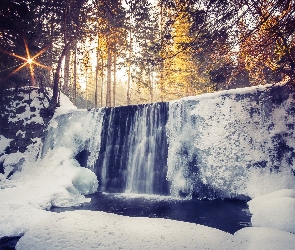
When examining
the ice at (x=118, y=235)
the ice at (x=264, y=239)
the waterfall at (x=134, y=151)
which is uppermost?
the waterfall at (x=134, y=151)

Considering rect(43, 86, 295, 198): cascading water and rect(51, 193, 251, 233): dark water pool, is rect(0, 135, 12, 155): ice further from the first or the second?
rect(51, 193, 251, 233): dark water pool

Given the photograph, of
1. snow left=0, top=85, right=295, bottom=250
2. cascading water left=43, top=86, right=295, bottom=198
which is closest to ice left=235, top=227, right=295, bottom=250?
snow left=0, top=85, right=295, bottom=250

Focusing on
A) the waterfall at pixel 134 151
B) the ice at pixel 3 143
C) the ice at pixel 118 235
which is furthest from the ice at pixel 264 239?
the ice at pixel 3 143

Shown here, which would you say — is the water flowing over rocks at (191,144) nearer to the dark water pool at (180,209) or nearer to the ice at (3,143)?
the ice at (3,143)

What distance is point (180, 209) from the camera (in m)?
7.61

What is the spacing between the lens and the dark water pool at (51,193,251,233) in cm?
643

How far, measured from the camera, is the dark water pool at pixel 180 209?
253 inches

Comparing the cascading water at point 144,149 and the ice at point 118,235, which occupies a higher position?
the cascading water at point 144,149

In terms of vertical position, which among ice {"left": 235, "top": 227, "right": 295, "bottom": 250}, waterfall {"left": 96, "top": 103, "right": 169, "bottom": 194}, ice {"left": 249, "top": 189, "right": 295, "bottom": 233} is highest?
waterfall {"left": 96, "top": 103, "right": 169, "bottom": 194}

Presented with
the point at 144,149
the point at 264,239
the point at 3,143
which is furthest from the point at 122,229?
the point at 3,143

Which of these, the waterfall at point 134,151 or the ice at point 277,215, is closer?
the ice at point 277,215

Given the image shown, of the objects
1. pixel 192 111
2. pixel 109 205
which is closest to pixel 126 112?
pixel 192 111

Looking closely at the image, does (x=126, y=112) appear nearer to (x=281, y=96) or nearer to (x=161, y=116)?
(x=161, y=116)

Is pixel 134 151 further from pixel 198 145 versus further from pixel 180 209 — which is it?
pixel 180 209
